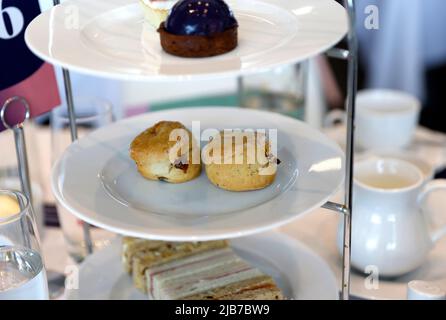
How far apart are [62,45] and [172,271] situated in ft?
1.10

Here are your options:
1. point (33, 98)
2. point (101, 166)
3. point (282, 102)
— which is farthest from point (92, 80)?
point (101, 166)

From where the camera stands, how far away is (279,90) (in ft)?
4.64

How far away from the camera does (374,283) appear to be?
2.92ft

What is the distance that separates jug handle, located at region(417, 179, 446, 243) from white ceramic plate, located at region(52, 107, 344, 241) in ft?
0.53

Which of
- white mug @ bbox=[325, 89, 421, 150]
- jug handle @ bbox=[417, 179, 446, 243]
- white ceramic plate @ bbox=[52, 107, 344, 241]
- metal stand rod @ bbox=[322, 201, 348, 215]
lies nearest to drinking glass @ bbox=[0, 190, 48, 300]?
white ceramic plate @ bbox=[52, 107, 344, 241]

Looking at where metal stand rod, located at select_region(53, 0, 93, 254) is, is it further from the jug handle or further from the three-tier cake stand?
the jug handle

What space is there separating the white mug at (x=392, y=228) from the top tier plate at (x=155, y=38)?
0.28m

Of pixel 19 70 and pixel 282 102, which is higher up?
pixel 19 70

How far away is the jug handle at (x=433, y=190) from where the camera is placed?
2.88ft

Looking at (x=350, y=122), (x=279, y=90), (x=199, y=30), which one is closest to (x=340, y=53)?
(x=350, y=122)

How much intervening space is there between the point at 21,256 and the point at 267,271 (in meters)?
0.33

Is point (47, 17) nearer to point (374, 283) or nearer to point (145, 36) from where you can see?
point (145, 36)

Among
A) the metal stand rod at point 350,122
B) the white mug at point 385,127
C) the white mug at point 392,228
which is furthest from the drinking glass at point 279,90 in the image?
the metal stand rod at point 350,122
